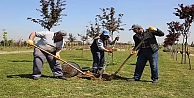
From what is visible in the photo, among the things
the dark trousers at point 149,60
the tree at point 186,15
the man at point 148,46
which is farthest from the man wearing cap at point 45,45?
the tree at point 186,15

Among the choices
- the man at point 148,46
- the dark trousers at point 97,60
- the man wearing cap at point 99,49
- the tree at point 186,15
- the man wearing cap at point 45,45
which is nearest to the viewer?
the man wearing cap at point 45,45

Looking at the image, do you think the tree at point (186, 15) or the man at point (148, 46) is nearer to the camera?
the man at point (148, 46)

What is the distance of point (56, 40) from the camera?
24.9 feet

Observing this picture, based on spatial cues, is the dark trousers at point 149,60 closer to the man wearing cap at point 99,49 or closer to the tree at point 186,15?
the man wearing cap at point 99,49

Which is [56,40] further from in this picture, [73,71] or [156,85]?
[156,85]

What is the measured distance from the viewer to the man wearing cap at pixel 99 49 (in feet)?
28.4

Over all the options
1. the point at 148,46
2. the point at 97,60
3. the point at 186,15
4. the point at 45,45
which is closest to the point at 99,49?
the point at 97,60

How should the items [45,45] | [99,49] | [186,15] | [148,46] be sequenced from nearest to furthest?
[45,45] → [148,46] → [99,49] → [186,15]

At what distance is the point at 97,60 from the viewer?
9.06 metres

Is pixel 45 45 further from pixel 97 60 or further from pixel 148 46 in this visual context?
pixel 148 46

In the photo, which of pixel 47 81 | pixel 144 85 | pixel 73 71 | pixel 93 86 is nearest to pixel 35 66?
pixel 47 81

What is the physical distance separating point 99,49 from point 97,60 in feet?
1.65

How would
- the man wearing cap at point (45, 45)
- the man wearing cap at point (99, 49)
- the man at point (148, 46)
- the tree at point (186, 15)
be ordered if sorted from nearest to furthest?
the man wearing cap at point (45, 45) → the man at point (148, 46) → the man wearing cap at point (99, 49) → the tree at point (186, 15)

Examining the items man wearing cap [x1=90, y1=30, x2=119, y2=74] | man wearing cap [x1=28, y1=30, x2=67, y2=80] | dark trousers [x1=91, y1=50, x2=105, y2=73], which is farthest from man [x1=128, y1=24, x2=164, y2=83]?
man wearing cap [x1=28, y1=30, x2=67, y2=80]
